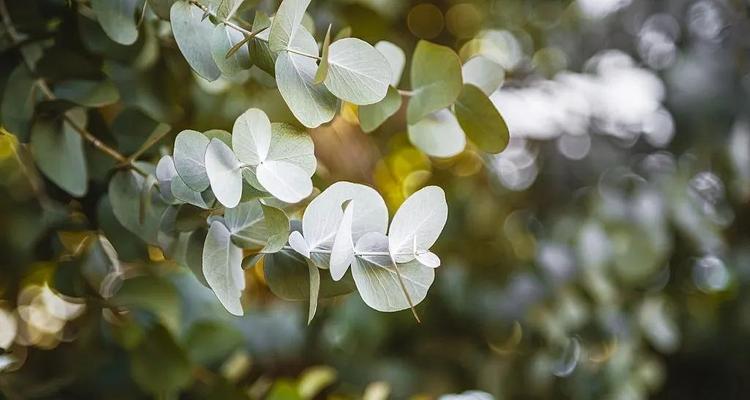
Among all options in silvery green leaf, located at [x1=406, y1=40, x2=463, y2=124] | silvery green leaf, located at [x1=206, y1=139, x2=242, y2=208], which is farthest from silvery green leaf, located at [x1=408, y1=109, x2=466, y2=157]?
silvery green leaf, located at [x1=206, y1=139, x2=242, y2=208]

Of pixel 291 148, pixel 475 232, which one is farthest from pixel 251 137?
pixel 475 232

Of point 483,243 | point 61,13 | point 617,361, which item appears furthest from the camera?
point 483,243

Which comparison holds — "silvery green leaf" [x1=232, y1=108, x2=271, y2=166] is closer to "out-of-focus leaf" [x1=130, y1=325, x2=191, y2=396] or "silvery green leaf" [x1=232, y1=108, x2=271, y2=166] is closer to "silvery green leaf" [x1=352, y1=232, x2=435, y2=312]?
"silvery green leaf" [x1=352, y1=232, x2=435, y2=312]

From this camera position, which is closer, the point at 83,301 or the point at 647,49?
the point at 83,301

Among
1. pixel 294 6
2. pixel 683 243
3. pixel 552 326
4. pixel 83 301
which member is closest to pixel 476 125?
pixel 294 6

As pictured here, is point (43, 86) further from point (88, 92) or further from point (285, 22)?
point (285, 22)

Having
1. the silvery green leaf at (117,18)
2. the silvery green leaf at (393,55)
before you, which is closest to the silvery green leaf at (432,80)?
the silvery green leaf at (393,55)

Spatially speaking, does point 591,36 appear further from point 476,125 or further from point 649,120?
point 476,125
